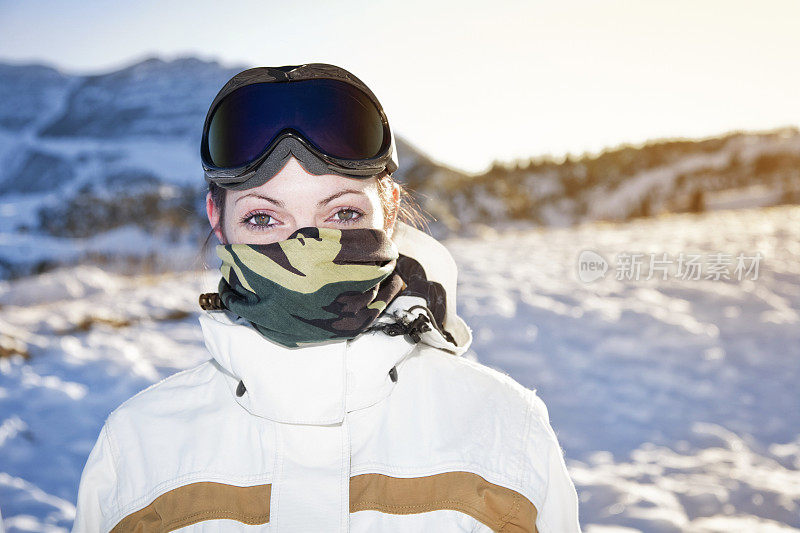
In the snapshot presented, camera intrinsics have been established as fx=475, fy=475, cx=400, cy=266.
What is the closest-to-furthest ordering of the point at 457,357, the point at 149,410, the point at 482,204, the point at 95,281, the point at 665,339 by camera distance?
the point at 149,410
the point at 457,357
the point at 665,339
the point at 95,281
the point at 482,204

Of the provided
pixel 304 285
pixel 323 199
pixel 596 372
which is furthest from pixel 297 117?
pixel 596 372

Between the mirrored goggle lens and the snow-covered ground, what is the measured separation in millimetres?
548

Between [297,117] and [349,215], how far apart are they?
373 millimetres

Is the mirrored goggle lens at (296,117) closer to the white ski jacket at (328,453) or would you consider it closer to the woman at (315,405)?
the woman at (315,405)

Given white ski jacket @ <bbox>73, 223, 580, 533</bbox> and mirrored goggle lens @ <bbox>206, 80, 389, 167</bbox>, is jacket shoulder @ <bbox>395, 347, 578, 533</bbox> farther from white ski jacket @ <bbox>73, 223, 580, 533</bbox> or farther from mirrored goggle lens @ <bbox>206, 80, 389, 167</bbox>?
mirrored goggle lens @ <bbox>206, 80, 389, 167</bbox>

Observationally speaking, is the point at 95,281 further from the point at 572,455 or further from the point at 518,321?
the point at 572,455

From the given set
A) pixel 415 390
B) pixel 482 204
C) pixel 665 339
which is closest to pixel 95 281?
pixel 415 390

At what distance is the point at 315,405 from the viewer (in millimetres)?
1218

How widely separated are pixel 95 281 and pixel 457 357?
6806 millimetres

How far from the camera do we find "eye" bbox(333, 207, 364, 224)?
1.34 m

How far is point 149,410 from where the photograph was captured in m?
1.38

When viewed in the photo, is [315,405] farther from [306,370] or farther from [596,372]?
[596,372]

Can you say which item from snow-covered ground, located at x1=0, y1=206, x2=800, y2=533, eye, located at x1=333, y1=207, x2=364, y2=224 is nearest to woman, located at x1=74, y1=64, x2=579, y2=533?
eye, located at x1=333, y1=207, x2=364, y2=224

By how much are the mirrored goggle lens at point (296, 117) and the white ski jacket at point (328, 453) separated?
0.52 metres
